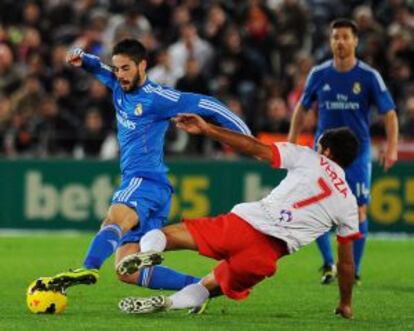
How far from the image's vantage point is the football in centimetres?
982

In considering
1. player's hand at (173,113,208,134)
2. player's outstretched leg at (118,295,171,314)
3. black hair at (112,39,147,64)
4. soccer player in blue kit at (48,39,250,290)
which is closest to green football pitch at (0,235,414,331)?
player's outstretched leg at (118,295,171,314)

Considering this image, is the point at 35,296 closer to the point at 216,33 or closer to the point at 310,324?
the point at 310,324

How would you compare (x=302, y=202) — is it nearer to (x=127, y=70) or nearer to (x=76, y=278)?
(x=76, y=278)

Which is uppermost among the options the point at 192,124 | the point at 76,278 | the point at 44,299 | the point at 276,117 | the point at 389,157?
the point at 192,124

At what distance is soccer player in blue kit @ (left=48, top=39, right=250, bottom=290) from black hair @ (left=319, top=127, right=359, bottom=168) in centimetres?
98

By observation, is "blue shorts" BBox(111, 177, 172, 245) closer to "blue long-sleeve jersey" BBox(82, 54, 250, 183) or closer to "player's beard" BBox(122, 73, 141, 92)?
"blue long-sleeve jersey" BBox(82, 54, 250, 183)

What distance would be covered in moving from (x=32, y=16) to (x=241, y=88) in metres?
3.60

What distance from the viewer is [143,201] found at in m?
10.4

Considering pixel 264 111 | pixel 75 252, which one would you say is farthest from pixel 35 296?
pixel 264 111

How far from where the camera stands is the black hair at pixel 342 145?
31.0 feet

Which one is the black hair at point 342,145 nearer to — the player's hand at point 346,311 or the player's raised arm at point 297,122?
the player's hand at point 346,311

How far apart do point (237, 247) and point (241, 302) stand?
190 centimetres

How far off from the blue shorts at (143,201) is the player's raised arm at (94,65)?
96 centimetres

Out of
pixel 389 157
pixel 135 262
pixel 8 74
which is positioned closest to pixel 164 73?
pixel 8 74
